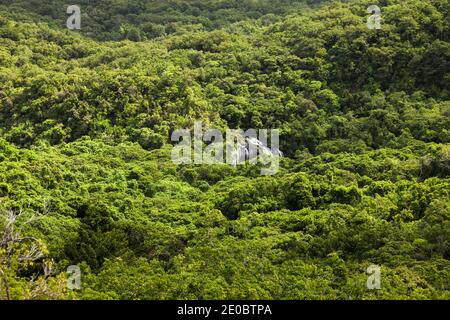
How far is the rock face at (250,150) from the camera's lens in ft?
153

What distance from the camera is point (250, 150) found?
157ft

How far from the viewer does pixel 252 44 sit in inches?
2611

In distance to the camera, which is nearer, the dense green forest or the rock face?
the dense green forest

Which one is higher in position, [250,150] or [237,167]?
[250,150]

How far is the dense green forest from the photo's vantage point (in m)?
26.0

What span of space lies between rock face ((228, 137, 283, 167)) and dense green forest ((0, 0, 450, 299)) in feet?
3.97

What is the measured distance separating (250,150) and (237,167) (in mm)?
2647

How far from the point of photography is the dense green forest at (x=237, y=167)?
85.3ft

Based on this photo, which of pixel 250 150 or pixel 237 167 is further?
pixel 250 150

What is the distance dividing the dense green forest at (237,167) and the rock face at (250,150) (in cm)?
121

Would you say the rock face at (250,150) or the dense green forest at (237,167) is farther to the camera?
the rock face at (250,150)

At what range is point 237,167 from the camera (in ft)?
149
